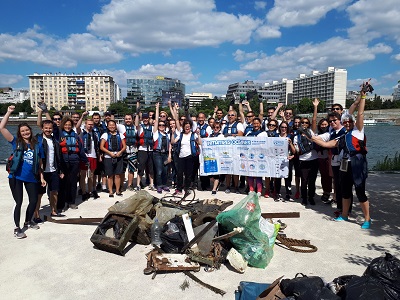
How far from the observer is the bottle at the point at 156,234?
14.7 feet

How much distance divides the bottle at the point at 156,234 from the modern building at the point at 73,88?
507 ft

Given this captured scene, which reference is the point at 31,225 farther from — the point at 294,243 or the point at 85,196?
the point at 294,243

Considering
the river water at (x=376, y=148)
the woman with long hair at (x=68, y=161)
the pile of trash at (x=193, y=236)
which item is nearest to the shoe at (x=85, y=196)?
the woman with long hair at (x=68, y=161)

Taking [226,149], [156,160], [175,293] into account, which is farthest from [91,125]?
[175,293]

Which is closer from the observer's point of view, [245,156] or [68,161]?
[68,161]

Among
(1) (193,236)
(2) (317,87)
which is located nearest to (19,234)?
(1) (193,236)

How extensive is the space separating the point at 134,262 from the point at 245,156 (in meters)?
4.11

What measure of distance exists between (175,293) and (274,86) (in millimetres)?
188120

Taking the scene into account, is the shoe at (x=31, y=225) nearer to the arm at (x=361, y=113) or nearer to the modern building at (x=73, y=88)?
the arm at (x=361, y=113)

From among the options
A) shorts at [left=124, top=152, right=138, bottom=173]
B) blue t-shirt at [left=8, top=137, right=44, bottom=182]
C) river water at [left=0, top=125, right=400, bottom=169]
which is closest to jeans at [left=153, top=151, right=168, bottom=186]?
shorts at [left=124, top=152, right=138, bottom=173]

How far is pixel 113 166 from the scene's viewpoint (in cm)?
723

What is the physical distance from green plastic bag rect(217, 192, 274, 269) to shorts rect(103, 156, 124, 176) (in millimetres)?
3957

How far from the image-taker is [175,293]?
11.1ft

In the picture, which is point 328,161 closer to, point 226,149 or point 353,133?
point 353,133
